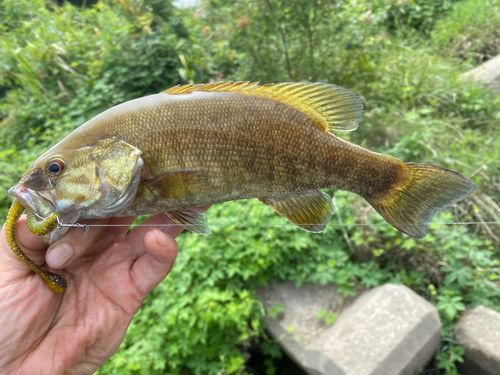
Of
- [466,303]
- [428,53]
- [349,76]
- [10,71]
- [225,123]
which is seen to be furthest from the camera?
[10,71]

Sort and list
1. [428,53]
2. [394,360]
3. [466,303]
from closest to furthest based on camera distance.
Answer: [394,360]
[466,303]
[428,53]

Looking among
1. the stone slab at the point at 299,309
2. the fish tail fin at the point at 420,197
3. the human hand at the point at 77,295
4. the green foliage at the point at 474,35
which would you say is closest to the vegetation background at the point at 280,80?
the green foliage at the point at 474,35

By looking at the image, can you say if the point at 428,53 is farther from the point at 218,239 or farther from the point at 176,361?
the point at 176,361

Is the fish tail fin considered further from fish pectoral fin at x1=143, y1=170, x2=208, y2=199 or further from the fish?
fish pectoral fin at x1=143, y1=170, x2=208, y2=199

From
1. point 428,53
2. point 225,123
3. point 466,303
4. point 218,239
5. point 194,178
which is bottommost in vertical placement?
point 466,303

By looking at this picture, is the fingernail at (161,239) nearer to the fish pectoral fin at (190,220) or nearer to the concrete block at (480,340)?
the fish pectoral fin at (190,220)

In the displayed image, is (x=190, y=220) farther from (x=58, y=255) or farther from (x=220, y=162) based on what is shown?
(x=58, y=255)

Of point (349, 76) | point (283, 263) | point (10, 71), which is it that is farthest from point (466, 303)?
point (10, 71)
